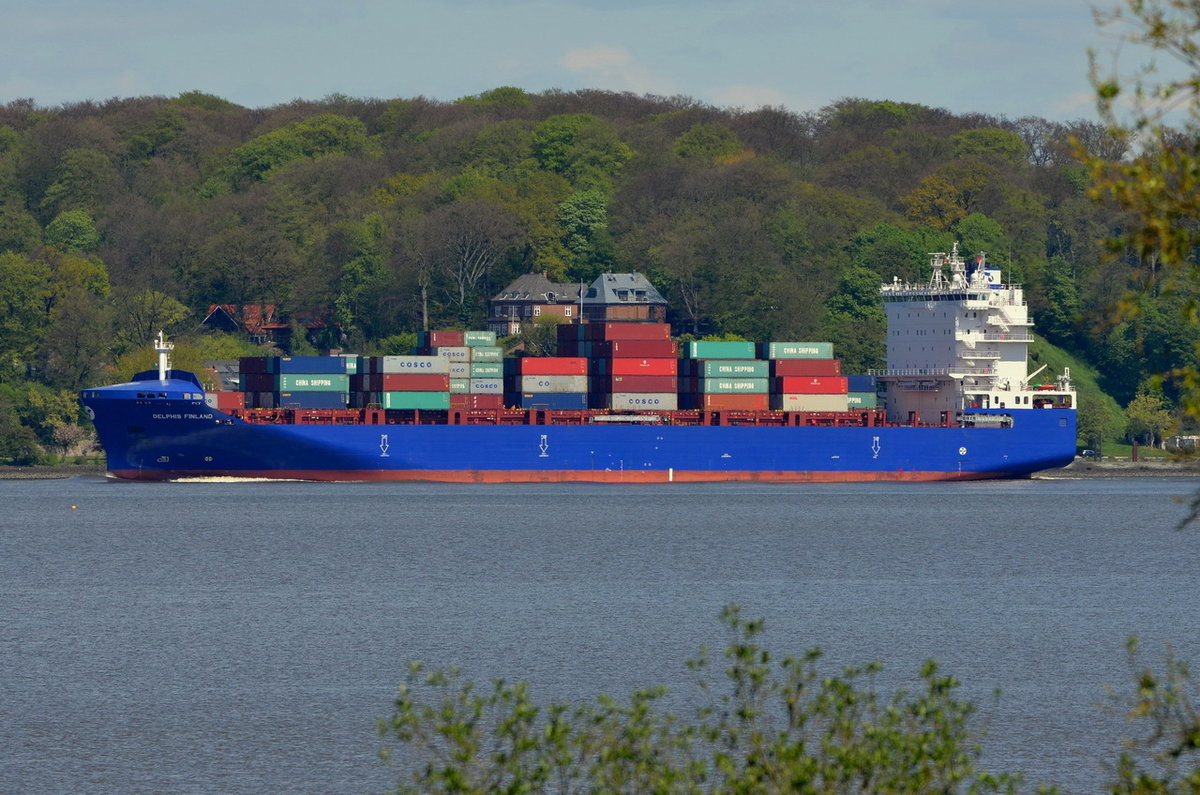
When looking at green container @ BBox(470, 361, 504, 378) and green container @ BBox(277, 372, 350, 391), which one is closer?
green container @ BBox(277, 372, 350, 391)

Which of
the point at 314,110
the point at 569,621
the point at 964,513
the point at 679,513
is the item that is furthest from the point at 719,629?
the point at 314,110

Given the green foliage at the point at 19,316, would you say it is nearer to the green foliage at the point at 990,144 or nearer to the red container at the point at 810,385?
the red container at the point at 810,385

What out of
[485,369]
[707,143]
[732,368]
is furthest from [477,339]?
[707,143]

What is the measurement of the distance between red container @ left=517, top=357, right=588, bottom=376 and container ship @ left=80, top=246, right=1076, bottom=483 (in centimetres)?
6

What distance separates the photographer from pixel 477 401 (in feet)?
228

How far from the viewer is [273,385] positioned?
2749 inches

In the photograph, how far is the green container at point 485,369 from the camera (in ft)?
229

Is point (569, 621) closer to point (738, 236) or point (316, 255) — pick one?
point (738, 236)

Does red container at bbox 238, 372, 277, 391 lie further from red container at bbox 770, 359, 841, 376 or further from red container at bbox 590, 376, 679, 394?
red container at bbox 770, 359, 841, 376

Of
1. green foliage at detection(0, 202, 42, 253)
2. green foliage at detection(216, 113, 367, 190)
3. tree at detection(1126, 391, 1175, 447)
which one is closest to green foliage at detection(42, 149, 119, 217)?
green foliage at detection(0, 202, 42, 253)

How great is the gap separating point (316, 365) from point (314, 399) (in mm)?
1682

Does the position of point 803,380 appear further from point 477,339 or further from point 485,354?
point 477,339

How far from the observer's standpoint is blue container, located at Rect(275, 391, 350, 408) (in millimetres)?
68812

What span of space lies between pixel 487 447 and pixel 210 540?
20.5 metres
